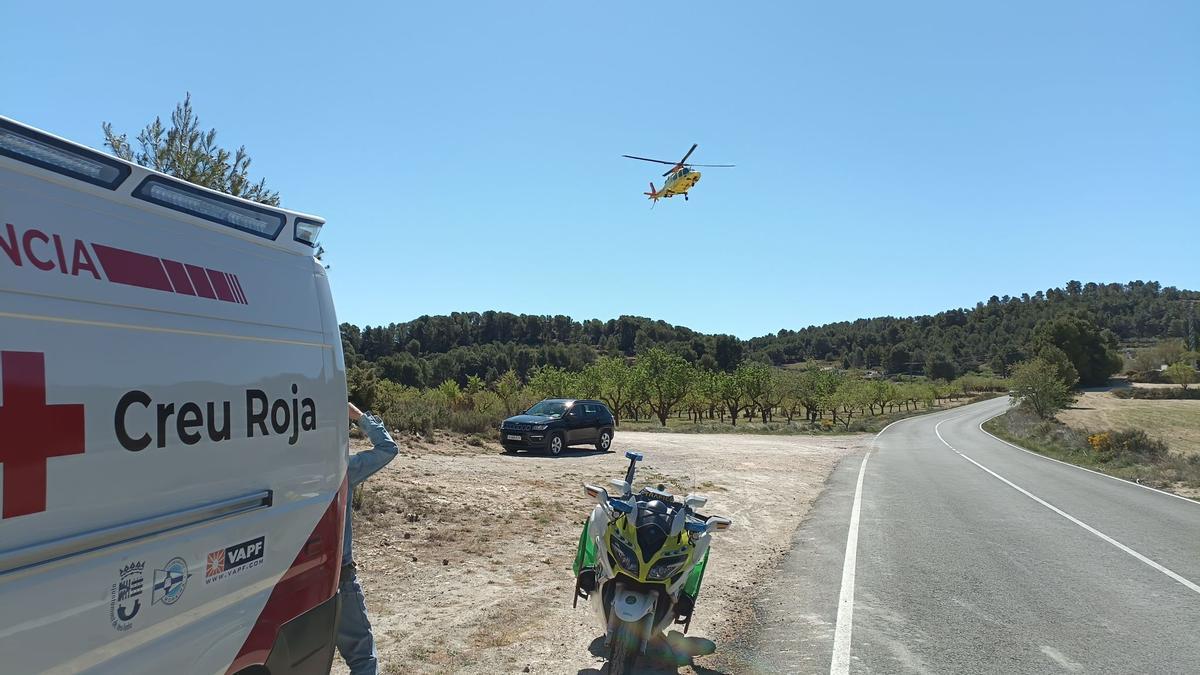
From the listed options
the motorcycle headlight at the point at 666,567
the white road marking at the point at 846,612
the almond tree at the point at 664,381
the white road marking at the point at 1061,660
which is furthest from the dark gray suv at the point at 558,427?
the almond tree at the point at 664,381

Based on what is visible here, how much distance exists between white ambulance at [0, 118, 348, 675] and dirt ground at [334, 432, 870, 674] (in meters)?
2.30

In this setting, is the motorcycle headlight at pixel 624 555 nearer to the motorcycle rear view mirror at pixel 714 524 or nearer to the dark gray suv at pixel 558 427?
the motorcycle rear view mirror at pixel 714 524

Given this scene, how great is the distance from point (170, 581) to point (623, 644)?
299 centimetres

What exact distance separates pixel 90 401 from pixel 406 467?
1212 centimetres

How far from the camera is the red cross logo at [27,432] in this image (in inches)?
78.5

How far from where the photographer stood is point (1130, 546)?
33.4 feet

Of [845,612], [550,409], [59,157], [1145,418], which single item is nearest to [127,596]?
[59,157]

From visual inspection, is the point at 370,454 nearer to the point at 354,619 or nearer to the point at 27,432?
the point at 354,619

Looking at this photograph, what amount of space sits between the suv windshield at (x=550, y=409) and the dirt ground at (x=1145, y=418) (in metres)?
41.5

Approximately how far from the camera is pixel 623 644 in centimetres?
478

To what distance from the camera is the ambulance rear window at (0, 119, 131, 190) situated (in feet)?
7.21

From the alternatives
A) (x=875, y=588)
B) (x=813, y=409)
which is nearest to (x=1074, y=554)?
(x=875, y=588)

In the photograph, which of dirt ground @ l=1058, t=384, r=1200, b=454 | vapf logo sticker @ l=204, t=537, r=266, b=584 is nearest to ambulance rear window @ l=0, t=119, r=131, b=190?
vapf logo sticker @ l=204, t=537, r=266, b=584

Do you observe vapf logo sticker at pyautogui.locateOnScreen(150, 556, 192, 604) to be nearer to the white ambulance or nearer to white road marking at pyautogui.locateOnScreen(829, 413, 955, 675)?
the white ambulance
